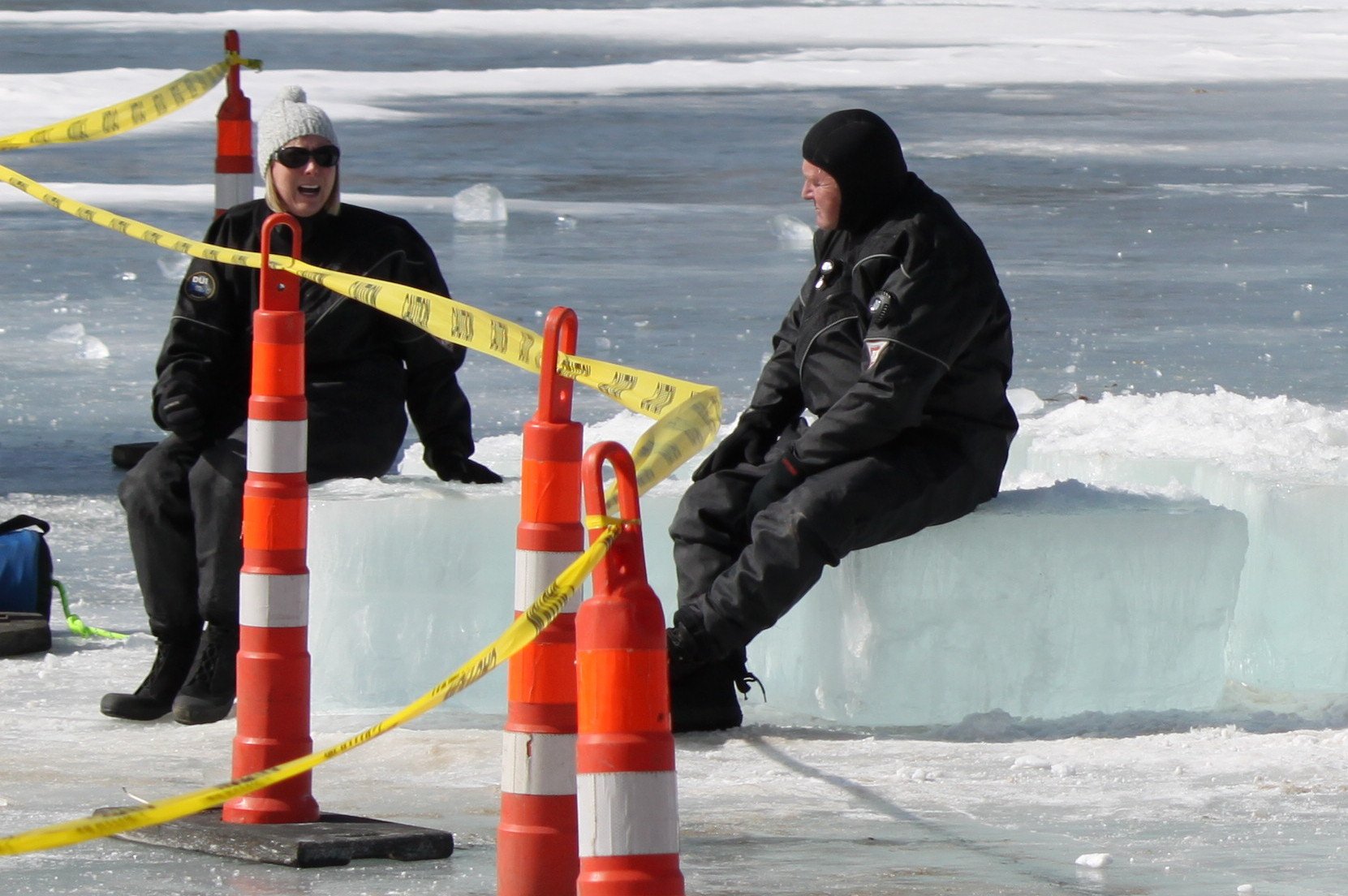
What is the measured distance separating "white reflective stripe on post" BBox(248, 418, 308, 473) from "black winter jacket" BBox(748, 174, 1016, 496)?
1.31m

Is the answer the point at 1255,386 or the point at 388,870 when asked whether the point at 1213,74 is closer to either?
the point at 1255,386

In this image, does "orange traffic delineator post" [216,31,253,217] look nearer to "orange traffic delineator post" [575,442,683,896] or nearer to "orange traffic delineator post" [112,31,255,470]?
"orange traffic delineator post" [112,31,255,470]

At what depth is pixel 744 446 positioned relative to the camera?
582 centimetres

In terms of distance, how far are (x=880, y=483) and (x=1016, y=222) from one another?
1009cm

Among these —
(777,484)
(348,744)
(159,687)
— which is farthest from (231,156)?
(348,744)

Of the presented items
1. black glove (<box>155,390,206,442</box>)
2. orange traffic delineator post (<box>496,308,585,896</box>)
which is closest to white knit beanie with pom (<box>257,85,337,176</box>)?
black glove (<box>155,390,206,442</box>)

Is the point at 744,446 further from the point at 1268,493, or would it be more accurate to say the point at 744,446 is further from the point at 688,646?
the point at 1268,493

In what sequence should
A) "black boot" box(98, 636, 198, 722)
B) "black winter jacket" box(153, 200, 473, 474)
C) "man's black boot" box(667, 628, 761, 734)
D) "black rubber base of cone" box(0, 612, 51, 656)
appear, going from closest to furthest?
"man's black boot" box(667, 628, 761, 734) < "black boot" box(98, 636, 198, 722) < "black winter jacket" box(153, 200, 473, 474) < "black rubber base of cone" box(0, 612, 51, 656)

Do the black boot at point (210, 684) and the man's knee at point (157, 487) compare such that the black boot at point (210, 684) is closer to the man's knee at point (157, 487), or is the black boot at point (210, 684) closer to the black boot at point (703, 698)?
the man's knee at point (157, 487)

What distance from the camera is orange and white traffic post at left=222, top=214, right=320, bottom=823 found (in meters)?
4.56

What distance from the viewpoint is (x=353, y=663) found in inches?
231

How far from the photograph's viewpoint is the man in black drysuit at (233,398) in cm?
580

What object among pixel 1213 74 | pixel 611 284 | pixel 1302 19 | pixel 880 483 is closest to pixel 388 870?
pixel 880 483

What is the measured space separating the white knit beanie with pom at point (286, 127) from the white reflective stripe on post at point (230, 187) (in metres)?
3.41
